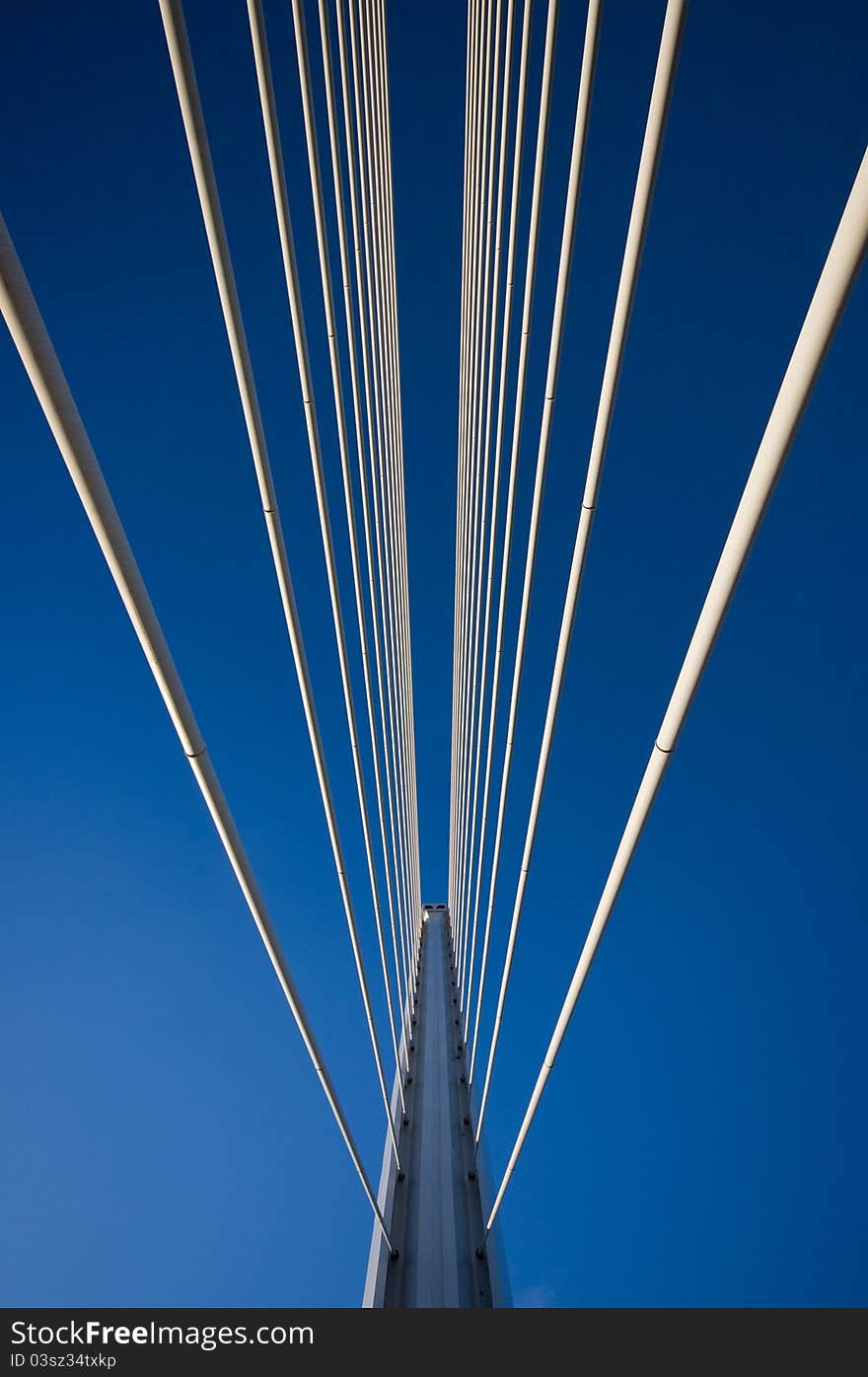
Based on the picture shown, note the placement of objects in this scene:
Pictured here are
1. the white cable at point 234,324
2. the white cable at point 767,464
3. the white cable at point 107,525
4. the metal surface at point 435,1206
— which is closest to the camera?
the white cable at point 767,464

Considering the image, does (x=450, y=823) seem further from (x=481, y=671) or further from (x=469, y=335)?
(x=469, y=335)

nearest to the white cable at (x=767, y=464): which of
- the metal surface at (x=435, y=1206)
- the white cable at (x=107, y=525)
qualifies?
the white cable at (x=107, y=525)

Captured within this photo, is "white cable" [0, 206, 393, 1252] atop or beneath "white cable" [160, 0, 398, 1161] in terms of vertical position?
beneath

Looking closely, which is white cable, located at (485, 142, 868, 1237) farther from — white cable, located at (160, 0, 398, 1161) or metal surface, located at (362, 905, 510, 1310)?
metal surface, located at (362, 905, 510, 1310)

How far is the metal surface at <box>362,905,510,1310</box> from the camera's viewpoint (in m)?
2.21

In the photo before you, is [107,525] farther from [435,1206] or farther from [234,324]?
[435,1206]

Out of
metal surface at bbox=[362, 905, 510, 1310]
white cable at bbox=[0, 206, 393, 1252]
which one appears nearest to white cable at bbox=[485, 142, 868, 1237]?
white cable at bbox=[0, 206, 393, 1252]

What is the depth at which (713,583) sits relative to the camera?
2.56ft

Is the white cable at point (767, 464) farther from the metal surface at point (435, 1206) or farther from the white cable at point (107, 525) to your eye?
the metal surface at point (435, 1206)

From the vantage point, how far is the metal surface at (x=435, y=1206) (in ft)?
7.25

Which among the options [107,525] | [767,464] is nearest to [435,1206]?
[107,525]
